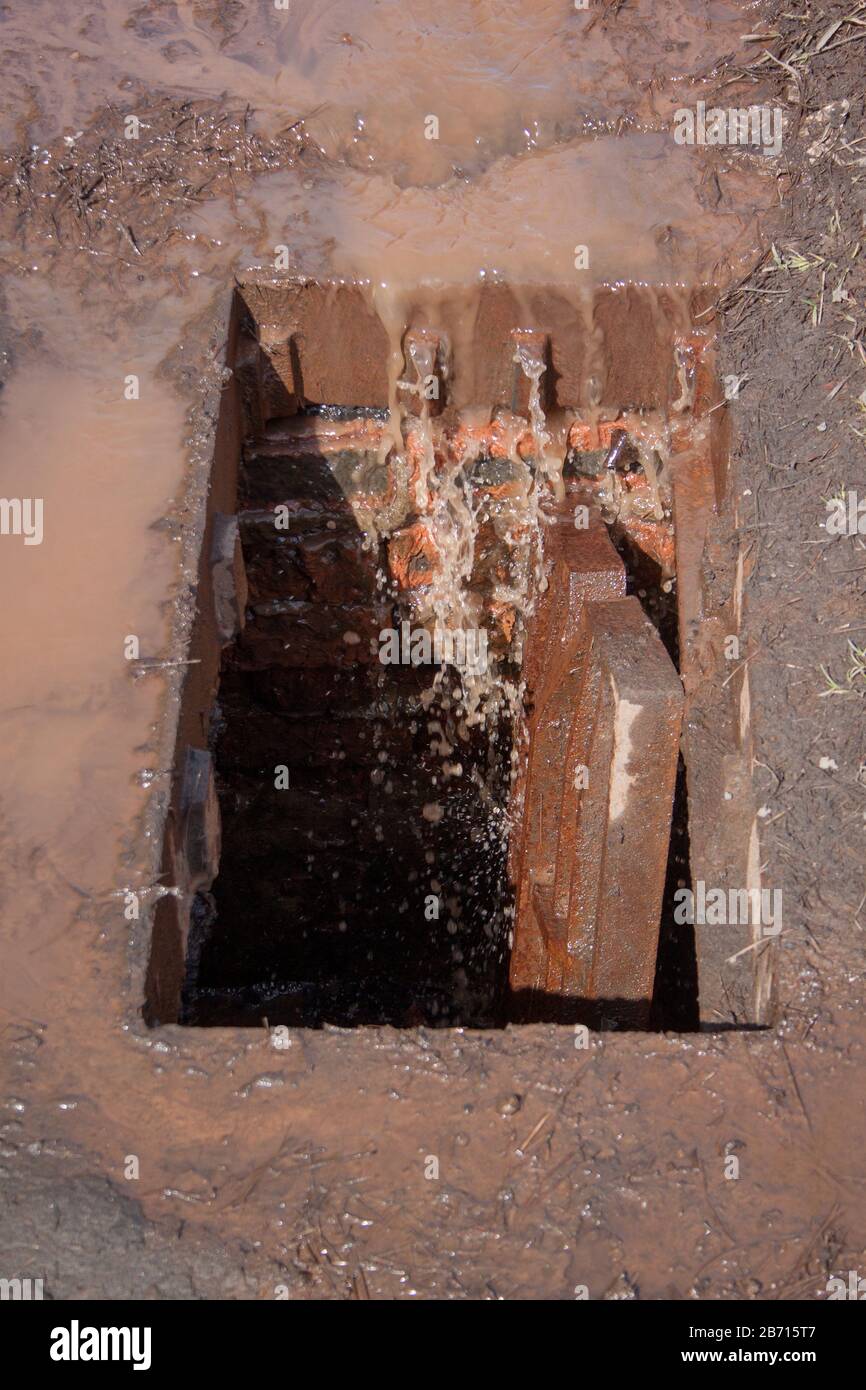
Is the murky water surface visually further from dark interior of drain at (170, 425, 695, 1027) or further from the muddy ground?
dark interior of drain at (170, 425, 695, 1027)

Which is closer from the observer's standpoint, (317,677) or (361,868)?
(317,677)

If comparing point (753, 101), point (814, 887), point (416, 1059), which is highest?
point (753, 101)

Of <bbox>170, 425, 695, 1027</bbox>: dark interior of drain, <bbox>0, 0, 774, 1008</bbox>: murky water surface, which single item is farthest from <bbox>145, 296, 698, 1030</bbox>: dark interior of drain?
<bbox>0, 0, 774, 1008</bbox>: murky water surface

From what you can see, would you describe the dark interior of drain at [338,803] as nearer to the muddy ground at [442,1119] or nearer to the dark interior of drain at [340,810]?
the dark interior of drain at [340,810]

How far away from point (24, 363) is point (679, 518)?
84.2 inches

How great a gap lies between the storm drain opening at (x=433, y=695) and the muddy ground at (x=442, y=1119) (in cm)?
21

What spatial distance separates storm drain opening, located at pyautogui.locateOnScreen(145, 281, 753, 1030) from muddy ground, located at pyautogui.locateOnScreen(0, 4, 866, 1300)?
21 centimetres

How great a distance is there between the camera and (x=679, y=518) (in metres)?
3.92

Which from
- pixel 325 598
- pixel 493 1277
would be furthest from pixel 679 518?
pixel 493 1277

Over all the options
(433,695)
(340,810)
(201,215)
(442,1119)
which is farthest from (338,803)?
(442,1119)

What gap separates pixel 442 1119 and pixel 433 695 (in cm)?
259

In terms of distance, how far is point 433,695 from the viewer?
488 cm

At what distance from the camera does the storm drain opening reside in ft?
10.6

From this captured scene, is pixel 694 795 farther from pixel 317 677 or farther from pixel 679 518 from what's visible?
Answer: pixel 317 677
